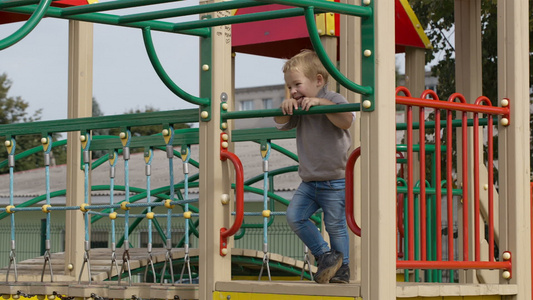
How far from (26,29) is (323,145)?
5.40 feet

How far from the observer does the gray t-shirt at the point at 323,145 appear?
17.2 feet

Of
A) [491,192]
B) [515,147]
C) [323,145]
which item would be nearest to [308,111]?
[323,145]

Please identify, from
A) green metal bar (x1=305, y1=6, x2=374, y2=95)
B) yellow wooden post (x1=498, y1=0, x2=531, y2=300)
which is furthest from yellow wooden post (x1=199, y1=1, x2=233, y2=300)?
yellow wooden post (x1=498, y1=0, x2=531, y2=300)

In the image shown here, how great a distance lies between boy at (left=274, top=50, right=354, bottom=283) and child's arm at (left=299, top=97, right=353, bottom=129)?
3cm

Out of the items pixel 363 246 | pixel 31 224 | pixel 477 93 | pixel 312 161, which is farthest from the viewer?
pixel 31 224

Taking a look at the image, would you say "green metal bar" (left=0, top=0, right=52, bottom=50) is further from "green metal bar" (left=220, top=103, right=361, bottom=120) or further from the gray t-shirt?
the gray t-shirt

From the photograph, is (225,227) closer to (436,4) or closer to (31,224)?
(436,4)

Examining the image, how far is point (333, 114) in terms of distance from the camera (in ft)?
16.8

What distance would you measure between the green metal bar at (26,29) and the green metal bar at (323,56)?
1.20m

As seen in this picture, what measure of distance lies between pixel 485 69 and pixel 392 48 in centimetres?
757

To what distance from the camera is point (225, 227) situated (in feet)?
17.6

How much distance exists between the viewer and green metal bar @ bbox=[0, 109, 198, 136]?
222 inches

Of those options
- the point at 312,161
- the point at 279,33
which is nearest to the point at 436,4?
the point at 279,33

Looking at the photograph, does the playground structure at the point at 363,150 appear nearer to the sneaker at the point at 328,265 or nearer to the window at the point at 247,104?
the sneaker at the point at 328,265
